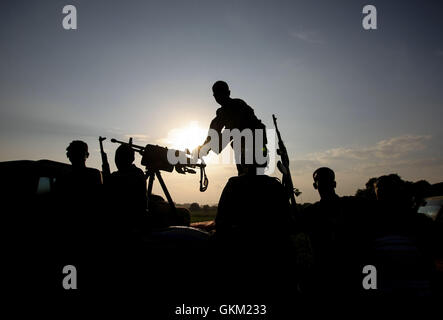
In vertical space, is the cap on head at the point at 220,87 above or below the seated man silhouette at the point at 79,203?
above

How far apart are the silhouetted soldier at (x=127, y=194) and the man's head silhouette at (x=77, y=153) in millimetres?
419

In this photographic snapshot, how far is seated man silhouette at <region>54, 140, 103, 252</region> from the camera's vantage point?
2.86 meters

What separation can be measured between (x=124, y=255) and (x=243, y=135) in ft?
6.50

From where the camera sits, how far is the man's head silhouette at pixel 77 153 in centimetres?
363

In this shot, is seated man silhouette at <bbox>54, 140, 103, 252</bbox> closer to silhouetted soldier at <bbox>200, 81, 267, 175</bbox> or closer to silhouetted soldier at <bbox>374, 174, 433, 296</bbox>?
silhouetted soldier at <bbox>200, 81, 267, 175</bbox>

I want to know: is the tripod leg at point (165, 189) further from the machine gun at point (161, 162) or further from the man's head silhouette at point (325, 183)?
the man's head silhouette at point (325, 183)

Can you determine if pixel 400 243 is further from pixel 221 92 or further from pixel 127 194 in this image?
pixel 221 92

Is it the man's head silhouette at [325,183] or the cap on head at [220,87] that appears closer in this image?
the man's head silhouette at [325,183]

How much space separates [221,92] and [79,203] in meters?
2.78

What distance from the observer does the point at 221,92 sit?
15.2 ft

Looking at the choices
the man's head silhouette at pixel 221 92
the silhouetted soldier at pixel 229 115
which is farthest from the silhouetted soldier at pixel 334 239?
the man's head silhouette at pixel 221 92

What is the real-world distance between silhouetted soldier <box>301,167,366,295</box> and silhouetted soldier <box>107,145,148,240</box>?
6.78ft
